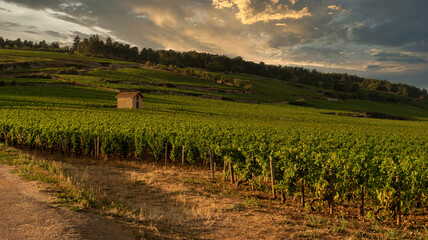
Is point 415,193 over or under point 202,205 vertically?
over

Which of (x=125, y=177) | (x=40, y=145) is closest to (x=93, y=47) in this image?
(x=40, y=145)

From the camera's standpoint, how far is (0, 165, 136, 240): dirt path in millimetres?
7623

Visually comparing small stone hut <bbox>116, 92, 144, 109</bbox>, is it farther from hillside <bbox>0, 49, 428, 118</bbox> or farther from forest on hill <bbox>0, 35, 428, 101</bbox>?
forest on hill <bbox>0, 35, 428, 101</bbox>

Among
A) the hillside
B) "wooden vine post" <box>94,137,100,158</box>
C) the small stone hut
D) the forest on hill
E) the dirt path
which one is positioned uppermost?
the forest on hill

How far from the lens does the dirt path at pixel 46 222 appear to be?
25.0 feet

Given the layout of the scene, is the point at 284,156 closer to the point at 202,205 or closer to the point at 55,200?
the point at 202,205

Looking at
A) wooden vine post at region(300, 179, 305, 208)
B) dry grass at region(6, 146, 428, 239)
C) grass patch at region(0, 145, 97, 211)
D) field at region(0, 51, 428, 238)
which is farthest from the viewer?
wooden vine post at region(300, 179, 305, 208)

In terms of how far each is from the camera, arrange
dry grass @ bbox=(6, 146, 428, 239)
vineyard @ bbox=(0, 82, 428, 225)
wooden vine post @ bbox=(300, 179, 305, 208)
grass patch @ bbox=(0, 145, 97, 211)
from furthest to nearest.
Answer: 1. wooden vine post @ bbox=(300, 179, 305, 208)
2. vineyard @ bbox=(0, 82, 428, 225)
3. grass patch @ bbox=(0, 145, 97, 211)
4. dry grass @ bbox=(6, 146, 428, 239)

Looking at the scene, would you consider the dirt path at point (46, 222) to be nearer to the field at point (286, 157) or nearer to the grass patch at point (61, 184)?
the grass patch at point (61, 184)

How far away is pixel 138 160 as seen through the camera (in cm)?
2339

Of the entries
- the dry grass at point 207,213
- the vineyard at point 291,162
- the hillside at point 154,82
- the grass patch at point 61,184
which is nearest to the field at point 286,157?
the vineyard at point 291,162

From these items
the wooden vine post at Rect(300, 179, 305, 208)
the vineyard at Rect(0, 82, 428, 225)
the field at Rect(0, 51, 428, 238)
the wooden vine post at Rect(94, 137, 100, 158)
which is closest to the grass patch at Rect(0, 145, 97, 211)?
the wooden vine post at Rect(94, 137, 100, 158)

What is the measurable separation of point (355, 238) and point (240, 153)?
8636mm

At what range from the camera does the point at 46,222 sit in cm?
832
